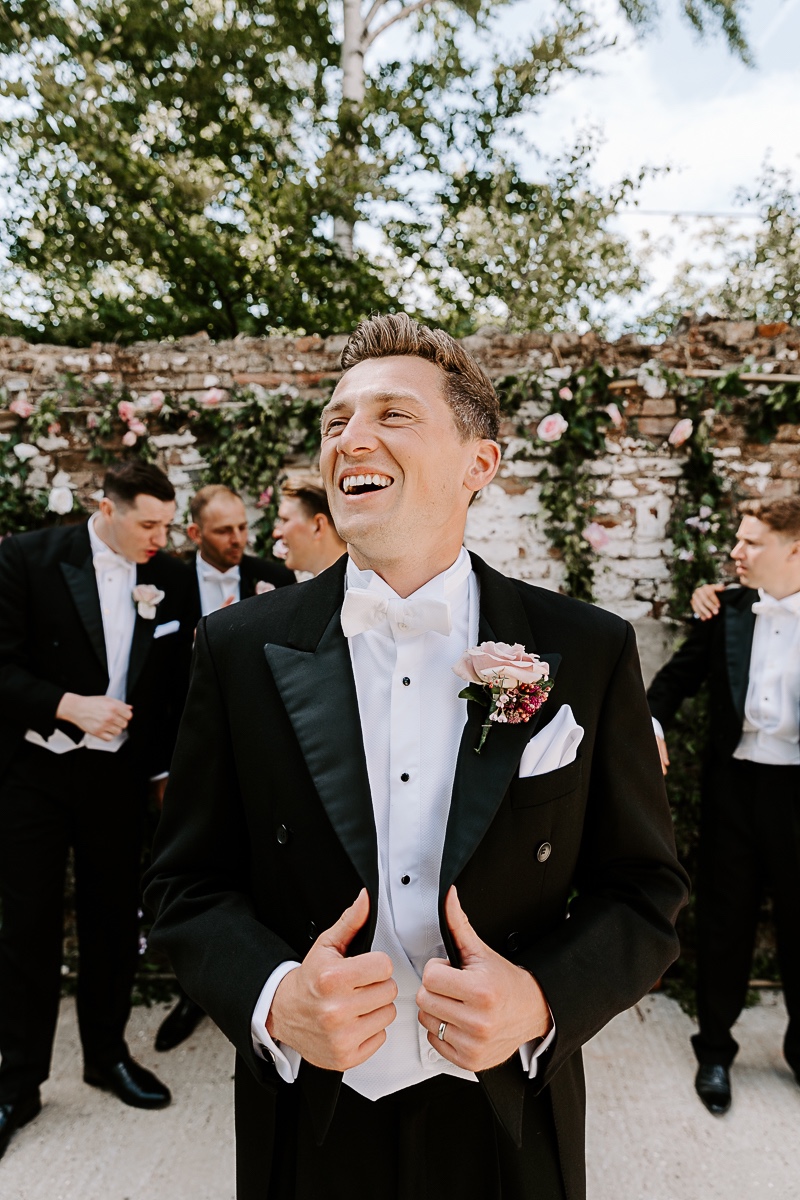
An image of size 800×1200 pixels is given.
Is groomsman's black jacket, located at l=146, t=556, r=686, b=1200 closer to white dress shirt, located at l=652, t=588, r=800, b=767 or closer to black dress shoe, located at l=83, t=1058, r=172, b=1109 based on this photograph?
black dress shoe, located at l=83, t=1058, r=172, b=1109

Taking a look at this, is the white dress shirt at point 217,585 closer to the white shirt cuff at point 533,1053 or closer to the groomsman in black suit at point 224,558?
the groomsman in black suit at point 224,558

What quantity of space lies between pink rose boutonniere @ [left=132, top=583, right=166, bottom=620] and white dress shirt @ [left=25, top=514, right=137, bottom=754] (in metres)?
0.08

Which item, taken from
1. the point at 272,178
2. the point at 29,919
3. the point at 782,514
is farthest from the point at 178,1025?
the point at 272,178

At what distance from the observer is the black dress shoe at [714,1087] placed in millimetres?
3445

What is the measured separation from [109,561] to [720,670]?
9.75 ft

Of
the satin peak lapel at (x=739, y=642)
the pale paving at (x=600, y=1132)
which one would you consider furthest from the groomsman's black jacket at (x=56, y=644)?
the satin peak lapel at (x=739, y=642)

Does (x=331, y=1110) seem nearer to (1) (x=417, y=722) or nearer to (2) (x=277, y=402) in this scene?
(1) (x=417, y=722)

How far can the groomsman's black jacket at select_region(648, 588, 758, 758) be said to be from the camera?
12.3ft

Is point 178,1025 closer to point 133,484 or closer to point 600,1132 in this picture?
point 600,1132

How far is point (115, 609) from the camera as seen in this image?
11.8 ft

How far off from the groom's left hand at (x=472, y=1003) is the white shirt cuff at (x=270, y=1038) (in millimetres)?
264

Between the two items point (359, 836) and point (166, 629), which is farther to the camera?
point (166, 629)

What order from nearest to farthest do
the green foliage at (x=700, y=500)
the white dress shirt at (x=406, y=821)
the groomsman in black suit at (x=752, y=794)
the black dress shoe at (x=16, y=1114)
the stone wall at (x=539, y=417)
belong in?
1. the white dress shirt at (x=406, y=821)
2. the black dress shoe at (x=16, y=1114)
3. the groomsman in black suit at (x=752, y=794)
4. the green foliage at (x=700, y=500)
5. the stone wall at (x=539, y=417)

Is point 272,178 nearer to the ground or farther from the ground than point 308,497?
farther from the ground
